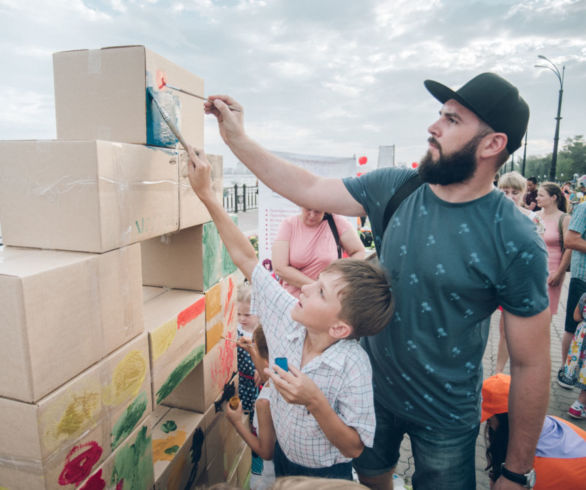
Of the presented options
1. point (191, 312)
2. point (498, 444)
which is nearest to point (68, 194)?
point (191, 312)

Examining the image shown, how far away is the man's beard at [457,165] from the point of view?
4.28 ft

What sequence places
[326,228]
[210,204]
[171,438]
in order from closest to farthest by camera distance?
[210,204], [171,438], [326,228]

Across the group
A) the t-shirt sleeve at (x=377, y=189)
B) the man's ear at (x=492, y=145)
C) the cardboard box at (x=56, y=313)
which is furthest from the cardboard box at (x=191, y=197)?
the man's ear at (x=492, y=145)

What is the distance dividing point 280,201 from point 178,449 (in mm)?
2469

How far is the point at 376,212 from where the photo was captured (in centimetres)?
153

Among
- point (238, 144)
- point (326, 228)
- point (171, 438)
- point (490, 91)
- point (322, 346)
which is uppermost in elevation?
point (490, 91)

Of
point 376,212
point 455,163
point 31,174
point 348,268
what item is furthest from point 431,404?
point 31,174

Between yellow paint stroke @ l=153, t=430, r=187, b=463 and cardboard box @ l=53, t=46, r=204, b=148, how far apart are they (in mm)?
1280

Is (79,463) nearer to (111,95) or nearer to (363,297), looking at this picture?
(363,297)

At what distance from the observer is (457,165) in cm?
130

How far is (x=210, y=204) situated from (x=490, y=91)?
3.33 feet

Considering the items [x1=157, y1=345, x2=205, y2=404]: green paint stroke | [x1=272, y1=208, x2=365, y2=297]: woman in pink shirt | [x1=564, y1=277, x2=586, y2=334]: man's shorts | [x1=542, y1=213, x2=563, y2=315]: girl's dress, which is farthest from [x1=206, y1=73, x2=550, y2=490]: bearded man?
[x1=542, y1=213, x2=563, y2=315]: girl's dress

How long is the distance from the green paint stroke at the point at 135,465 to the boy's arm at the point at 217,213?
723mm

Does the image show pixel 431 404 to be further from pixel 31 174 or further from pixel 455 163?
pixel 31 174
